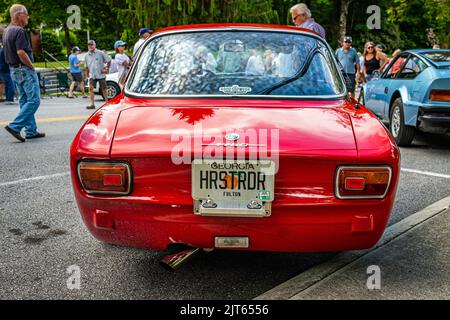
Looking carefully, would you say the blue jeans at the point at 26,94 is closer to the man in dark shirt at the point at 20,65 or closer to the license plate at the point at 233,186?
the man in dark shirt at the point at 20,65

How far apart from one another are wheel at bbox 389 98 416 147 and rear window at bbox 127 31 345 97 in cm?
423

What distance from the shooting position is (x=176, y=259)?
2896mm

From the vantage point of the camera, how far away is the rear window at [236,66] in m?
3.45

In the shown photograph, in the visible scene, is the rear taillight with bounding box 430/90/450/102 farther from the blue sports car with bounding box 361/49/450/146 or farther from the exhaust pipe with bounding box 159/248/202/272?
the exhaust pipe with bounding box 159/248/202/272

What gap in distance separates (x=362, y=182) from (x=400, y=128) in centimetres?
547

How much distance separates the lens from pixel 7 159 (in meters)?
6.86

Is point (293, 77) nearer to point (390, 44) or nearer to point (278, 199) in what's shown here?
point (278, 199)

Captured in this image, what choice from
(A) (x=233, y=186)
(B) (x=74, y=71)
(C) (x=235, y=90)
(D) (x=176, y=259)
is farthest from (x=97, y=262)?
(B) (x=74, y=71)

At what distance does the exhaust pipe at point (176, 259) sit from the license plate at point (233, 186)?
11.8 inches

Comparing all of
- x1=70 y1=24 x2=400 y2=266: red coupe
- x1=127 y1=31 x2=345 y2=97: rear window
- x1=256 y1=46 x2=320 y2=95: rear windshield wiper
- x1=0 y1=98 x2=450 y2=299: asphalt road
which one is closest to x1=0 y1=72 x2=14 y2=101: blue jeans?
x1=0 y1=98 x2=450 y2=299: asphalt road

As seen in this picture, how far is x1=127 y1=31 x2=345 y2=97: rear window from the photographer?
3445 millimetres

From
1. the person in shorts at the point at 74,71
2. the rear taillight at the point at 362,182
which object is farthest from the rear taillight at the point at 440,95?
the person in shorts at the point at 74,71
